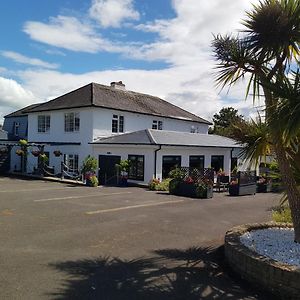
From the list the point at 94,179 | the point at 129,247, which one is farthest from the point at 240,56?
the point at 94,179

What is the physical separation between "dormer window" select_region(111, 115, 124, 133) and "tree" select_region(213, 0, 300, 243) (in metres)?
20.2

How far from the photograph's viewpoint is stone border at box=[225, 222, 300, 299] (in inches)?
204

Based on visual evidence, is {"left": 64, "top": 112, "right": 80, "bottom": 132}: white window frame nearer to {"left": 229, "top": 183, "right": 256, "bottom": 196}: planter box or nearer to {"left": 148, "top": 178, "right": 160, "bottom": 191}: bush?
{"left": 148, "top": 178, "right": 160, "bottom": 191}: bush

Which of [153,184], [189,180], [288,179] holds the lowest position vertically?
[153,184]

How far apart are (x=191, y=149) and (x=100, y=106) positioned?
23.2 feet

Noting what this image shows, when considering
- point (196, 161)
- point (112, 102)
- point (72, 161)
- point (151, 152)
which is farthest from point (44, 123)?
point (196, 161)

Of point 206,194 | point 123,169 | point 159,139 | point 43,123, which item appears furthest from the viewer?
point 43,123

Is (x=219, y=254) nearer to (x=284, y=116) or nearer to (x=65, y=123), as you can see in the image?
(x=284, y=116)

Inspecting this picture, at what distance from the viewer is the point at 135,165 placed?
23.7 metres

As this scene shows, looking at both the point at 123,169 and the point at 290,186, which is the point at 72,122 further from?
the point at 290,186

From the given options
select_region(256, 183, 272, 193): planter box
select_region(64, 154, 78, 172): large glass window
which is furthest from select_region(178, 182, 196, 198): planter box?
select_region(64, 154, 78, 172): large glass window

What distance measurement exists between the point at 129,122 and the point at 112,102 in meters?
2.00

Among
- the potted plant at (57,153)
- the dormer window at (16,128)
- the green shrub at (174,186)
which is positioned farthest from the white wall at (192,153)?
the dormer window at (16,128)

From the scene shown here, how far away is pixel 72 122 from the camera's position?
90.3ft
